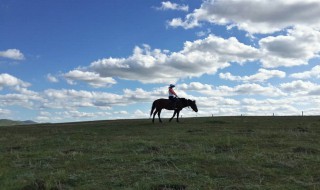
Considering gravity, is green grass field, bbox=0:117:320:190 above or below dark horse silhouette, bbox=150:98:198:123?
below

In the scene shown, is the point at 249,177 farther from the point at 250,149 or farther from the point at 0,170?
the point at 0,170

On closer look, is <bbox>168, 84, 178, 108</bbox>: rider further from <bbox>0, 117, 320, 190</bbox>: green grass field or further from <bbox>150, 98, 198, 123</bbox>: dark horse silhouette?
<bbox>0, 117, 320, 190</bbox>: green grass field

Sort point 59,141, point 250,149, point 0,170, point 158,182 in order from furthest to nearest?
point 59,141
point 250,149
point 0,170
point 158,182

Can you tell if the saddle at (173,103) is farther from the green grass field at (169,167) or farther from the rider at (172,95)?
the green grass field at (169,167)

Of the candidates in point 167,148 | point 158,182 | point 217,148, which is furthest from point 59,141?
point 158,182

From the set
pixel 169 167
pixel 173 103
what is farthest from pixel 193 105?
pixel 169 167

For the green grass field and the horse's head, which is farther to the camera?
the horse's head

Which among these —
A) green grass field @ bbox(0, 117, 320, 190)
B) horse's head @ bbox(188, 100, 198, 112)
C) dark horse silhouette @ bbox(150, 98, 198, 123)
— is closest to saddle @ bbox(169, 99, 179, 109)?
dark horse silhouette @ bbox(150, 98, 198, 123)

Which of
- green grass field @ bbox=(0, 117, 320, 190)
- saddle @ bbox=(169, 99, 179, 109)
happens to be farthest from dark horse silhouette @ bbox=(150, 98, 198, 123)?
green grass field @ bbox=(0, 117, 320, 190)

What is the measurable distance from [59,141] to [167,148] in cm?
812

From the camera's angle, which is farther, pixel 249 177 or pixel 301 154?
pixel 301 154

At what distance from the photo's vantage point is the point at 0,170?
47.9ft

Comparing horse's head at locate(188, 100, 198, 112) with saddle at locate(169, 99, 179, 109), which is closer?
saddle at locate(169, 99, 179, 109)

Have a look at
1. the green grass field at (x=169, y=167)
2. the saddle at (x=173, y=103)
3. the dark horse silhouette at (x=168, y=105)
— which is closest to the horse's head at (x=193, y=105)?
the dark horse silhouette at (x=168, y=105)
